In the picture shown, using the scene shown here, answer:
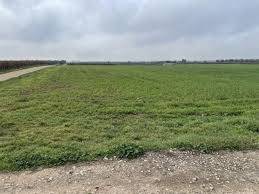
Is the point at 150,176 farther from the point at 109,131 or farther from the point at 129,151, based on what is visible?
the point at 109,131

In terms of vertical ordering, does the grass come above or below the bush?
below

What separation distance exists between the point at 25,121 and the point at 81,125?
1988mm

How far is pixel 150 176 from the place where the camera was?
6477 mm

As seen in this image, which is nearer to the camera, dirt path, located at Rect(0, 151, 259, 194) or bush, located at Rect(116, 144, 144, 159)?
dirt path, located at Rect(0, 151, 259, 194)

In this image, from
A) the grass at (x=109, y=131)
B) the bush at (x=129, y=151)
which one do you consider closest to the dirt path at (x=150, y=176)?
the bush at (x=129, y=151)

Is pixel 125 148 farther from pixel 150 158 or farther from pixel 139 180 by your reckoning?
pixel 139 180

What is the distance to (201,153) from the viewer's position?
7.80 m

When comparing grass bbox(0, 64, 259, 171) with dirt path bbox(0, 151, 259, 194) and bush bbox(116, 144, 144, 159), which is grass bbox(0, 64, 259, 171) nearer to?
bush bbox(116, 144, 144, 159)

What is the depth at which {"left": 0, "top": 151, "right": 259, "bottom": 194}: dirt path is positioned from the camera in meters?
6.02

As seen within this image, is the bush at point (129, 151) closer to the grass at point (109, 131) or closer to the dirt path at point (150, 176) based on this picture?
Answer: the grass at point (109, 131)

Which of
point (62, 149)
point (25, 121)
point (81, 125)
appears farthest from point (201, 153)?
point (25, 121)

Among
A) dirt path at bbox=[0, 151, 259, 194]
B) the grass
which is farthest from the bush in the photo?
dirt path at bbox=[0, 151, 259, 194]

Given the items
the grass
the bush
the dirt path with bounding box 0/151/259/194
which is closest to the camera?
the dirt path with bounding box 0/151/259/194

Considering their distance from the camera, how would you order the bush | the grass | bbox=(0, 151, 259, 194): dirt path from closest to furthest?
bbox=(0, 151, 259, 194): dirt path
the bush
the grass
